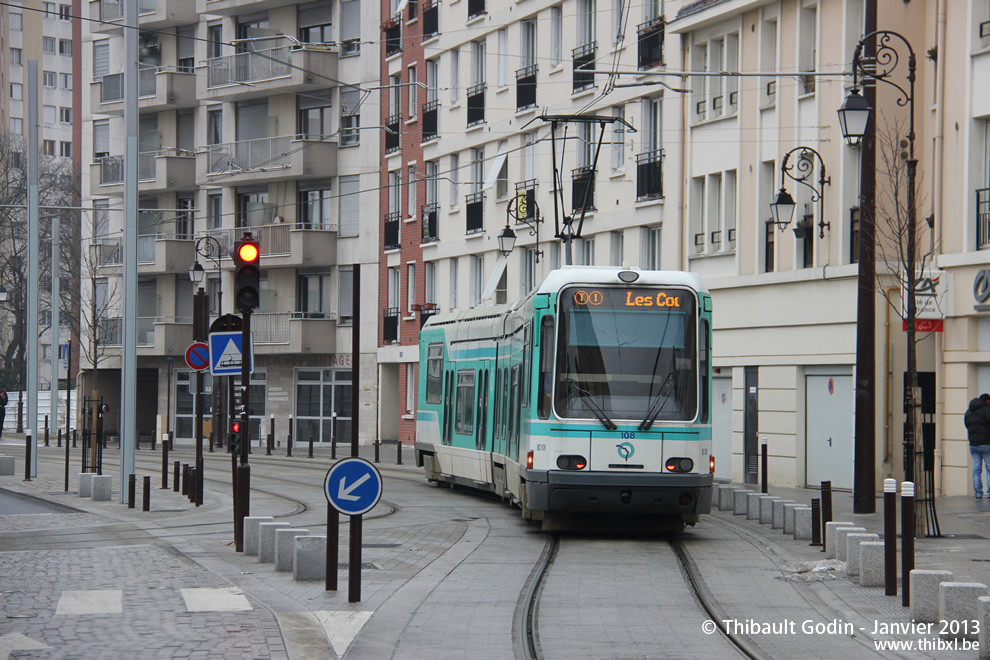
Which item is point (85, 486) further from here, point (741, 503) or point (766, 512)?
point (766, 512)

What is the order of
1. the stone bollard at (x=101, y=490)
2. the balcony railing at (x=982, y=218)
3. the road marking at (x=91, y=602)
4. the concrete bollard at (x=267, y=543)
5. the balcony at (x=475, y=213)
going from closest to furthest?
the road marking at (x=91, y=602) → the concrete bollard at (x=267, y=543) → the stone bollard at (x=101, y=490) → the balcony railing at (x=982, y=218) → the balcony at (x=475, y=213)

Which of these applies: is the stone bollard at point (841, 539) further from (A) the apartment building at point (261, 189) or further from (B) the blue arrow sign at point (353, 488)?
(A) the apartment building at point (261, 189)

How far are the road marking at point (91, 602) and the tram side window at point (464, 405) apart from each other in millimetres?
12853

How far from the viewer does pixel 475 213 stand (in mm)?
48312

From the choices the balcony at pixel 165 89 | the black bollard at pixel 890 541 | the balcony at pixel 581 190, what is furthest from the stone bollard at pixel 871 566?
the balcony at pixel 165 89

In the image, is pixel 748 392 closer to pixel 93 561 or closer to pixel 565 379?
pixel 565 379

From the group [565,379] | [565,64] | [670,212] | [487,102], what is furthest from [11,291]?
[565,379]

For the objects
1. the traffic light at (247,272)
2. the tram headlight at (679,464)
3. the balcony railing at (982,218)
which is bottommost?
the tram headlight at (679,464)

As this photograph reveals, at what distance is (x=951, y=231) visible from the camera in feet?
88.2

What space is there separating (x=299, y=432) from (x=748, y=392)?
26.6 m

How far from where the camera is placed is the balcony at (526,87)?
44.3 metres

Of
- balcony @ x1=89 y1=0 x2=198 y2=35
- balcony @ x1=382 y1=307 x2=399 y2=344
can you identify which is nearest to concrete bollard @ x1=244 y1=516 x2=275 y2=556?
balcony @ x1=382 y1=307 x2=399 y2=344

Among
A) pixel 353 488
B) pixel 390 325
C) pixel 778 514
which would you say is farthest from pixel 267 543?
pixel 390 325

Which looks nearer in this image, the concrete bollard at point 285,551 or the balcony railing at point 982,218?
the concrete bollard at point 285,551
